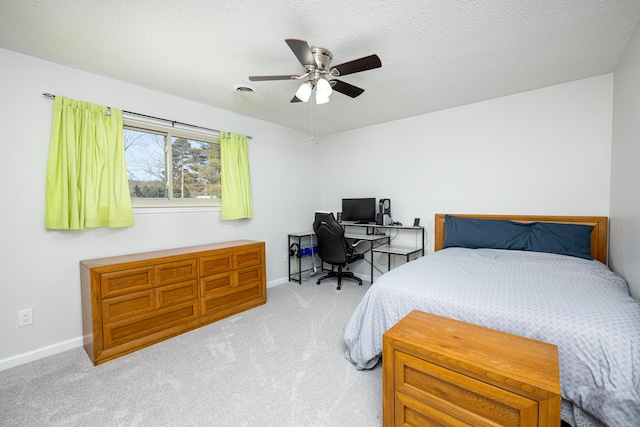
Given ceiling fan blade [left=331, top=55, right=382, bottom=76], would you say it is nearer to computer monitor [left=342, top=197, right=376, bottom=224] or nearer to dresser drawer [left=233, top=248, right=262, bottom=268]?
dresser drawer [left=233, top=248, right=262, bottom=268]

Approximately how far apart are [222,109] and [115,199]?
1.66 m

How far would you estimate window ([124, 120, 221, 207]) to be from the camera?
9.12ft

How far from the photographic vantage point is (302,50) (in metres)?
1.69

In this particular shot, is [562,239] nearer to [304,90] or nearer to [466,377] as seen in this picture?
[466,377]

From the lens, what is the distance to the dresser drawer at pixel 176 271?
2.45 m

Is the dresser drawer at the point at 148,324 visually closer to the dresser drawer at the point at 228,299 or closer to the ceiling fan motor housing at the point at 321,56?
the dresser drawer at the point at 228,299

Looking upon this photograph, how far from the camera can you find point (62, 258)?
2305 millimetres

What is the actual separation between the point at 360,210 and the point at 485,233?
1.73 meters

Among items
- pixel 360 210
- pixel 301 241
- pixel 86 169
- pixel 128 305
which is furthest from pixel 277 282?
pixel 86 169

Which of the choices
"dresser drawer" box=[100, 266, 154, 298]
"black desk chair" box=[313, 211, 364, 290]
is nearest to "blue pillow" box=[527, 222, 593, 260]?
"black desk chair" box=[313, 211, 364, 290]

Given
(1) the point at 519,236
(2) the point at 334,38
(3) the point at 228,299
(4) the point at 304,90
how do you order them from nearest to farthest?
(2) the point at 334,38 → (4) the point at 304,90 → (1) the point at 519,236 → (3) the point at 228,299

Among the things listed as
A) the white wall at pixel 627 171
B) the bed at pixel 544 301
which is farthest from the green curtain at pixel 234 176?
the white wall at pixel 627 171

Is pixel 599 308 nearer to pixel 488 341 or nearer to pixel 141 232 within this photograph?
pixel 488 341

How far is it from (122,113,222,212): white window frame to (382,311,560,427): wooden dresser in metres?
2.71
